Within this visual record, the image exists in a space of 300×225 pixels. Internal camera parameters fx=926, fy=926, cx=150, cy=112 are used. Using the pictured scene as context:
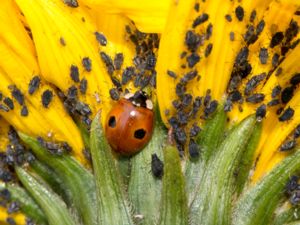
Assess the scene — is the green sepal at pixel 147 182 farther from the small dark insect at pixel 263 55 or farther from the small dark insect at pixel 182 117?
the small dark insect at pixel 263 55

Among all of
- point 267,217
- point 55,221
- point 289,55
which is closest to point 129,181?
point 55,221

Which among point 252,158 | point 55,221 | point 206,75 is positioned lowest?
point 55,221

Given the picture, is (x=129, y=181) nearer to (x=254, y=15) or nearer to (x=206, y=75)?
(x=206, y=75)

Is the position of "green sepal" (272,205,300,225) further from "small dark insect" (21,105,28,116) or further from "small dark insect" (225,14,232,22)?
"small dark insect" (21,105,28,116)

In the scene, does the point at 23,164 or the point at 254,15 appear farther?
the point at 23,164

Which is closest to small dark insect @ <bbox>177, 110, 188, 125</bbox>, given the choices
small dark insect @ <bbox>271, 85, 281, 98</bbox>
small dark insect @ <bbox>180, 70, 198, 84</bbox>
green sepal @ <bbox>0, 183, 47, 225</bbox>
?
small dark insect @ <bbox>180, 70, 198, 84</bbox>

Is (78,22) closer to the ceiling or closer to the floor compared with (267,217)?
closer to the ceiling
